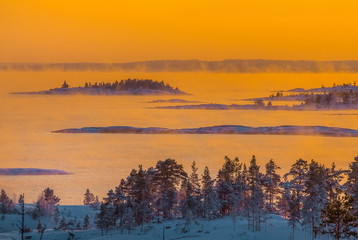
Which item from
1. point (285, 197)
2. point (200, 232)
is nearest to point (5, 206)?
point (200, 232)

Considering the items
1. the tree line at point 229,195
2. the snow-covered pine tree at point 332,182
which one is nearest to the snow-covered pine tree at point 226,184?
the tree line at point 229,195

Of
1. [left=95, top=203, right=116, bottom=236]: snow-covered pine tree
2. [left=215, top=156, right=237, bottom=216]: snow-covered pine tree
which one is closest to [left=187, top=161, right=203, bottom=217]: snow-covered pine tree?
[left=215, top=156, right=237, bottom=216]: snow-covered pine tree

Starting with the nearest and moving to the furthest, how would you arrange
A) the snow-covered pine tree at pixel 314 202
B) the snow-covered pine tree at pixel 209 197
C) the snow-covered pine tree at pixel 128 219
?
the snow-covered pine tree at pixel 314 202, the snow-covered pine tree at pixel 128 219, the snow-covered pine tree at pixel 209 197

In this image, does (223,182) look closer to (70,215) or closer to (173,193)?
(173,193)

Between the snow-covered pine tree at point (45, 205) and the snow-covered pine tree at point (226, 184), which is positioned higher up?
the snow-covered pine tree at point (226, 184)

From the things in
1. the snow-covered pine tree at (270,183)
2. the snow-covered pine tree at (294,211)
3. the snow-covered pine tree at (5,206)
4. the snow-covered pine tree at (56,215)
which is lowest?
the snow-covered pine tree at (56,215)

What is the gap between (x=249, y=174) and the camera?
9244 centimetres

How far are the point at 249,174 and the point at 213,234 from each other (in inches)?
405

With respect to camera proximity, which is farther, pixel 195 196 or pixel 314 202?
pixel 195 196

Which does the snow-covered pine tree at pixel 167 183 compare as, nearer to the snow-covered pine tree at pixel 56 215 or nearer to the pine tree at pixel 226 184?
the pine tree at pixel 226 184

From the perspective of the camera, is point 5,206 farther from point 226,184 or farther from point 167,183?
point 226,184

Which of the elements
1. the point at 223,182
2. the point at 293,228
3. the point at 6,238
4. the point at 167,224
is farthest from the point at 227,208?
the point at 6,238

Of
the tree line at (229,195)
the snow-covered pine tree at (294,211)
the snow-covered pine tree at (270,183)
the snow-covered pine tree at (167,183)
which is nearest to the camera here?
the snow-covered pine tree at (294,211)

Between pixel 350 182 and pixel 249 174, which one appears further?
pixel 249 174
